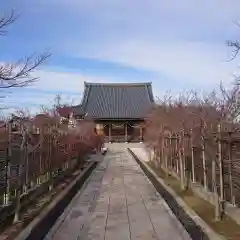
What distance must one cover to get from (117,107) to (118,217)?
168ft

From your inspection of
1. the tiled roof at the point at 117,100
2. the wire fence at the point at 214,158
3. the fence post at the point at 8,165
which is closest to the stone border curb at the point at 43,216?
the fence post at the point at 8,165

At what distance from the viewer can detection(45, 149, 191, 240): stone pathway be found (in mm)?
8195

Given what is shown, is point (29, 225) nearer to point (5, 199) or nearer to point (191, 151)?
point (5, 199)

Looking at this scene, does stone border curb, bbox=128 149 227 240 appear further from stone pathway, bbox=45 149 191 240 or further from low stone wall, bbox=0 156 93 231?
low stone wall, bbox=0 156 93 231

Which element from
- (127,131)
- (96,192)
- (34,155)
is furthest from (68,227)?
(127,131)

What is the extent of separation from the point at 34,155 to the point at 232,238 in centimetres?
721

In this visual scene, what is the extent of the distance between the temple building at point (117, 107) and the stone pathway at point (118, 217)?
4190 centimetres

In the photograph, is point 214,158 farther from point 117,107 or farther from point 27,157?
point 117,107

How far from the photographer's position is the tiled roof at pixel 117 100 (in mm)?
59250

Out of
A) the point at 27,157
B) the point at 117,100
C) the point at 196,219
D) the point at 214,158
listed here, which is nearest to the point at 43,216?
the point at 27,157

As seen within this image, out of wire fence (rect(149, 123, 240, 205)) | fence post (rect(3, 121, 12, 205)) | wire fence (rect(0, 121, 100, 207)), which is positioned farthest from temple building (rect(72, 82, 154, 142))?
fence post (rect(3, 121, 12, 205))

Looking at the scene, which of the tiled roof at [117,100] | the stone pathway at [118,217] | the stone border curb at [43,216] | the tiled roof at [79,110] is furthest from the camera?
the tiled roof at [117,100]

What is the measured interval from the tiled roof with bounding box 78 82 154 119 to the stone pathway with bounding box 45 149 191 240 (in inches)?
1707

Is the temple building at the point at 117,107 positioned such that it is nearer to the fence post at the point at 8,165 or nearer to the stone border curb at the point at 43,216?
the stone border curb at the point at 43,216
